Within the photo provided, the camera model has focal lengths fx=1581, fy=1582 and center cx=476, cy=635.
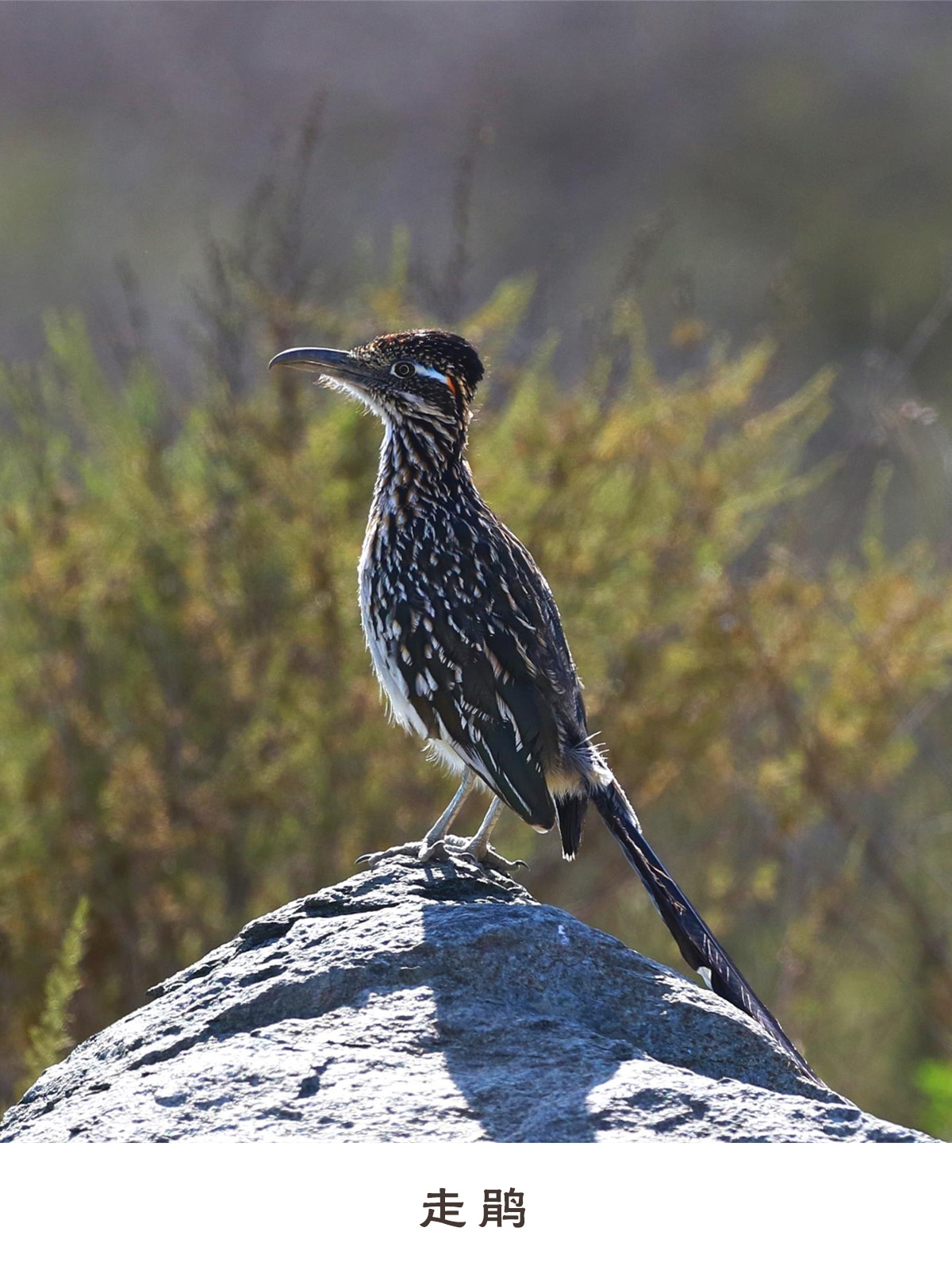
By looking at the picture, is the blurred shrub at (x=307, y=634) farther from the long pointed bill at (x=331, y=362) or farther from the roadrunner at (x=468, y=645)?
the roadrunner at (x=468, y=645)

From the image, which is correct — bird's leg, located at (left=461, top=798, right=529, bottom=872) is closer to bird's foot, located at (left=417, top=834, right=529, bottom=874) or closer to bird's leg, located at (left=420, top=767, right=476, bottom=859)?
bird's foot, located at (left=417, top=834, right=529, bottom=874)

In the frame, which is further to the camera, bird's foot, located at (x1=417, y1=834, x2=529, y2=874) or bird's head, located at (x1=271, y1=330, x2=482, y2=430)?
bird's head, located at (x1=271, y1=330, x2=482, y2=430)

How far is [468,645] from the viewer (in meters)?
5.92

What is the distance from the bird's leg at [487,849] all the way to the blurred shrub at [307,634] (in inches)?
103

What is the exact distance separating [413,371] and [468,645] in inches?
53.7

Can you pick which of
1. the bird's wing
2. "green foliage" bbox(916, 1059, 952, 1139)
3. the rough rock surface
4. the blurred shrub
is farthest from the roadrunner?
"green foliage" bbox(916, 1059, 952, 1139)

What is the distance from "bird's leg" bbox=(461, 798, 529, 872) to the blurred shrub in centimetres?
262

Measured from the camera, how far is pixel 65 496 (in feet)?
29.6

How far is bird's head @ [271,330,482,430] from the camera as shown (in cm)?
662

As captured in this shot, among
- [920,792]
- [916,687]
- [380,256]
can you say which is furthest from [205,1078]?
[380,256]

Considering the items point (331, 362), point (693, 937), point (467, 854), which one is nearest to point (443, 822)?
point (467, 854)

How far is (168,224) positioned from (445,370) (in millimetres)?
29350

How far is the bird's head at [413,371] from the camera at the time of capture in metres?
6.62

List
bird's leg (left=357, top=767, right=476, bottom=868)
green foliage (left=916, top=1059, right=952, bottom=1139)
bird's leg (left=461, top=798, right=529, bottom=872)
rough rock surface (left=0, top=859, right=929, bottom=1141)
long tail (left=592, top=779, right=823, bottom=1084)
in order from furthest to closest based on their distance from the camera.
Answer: green foliage (left=916, top=1059, right=952, bottom=1139) < bird's leg (left=461, top=798, right=529, bottom=872) < bird's leg (left=357, top=767, right=476, bottom=868) < long tail (left=592, top=779, right=823, bottom=1084) < rough rock surface (left=0, top=859, right=929, bottom=1141)
